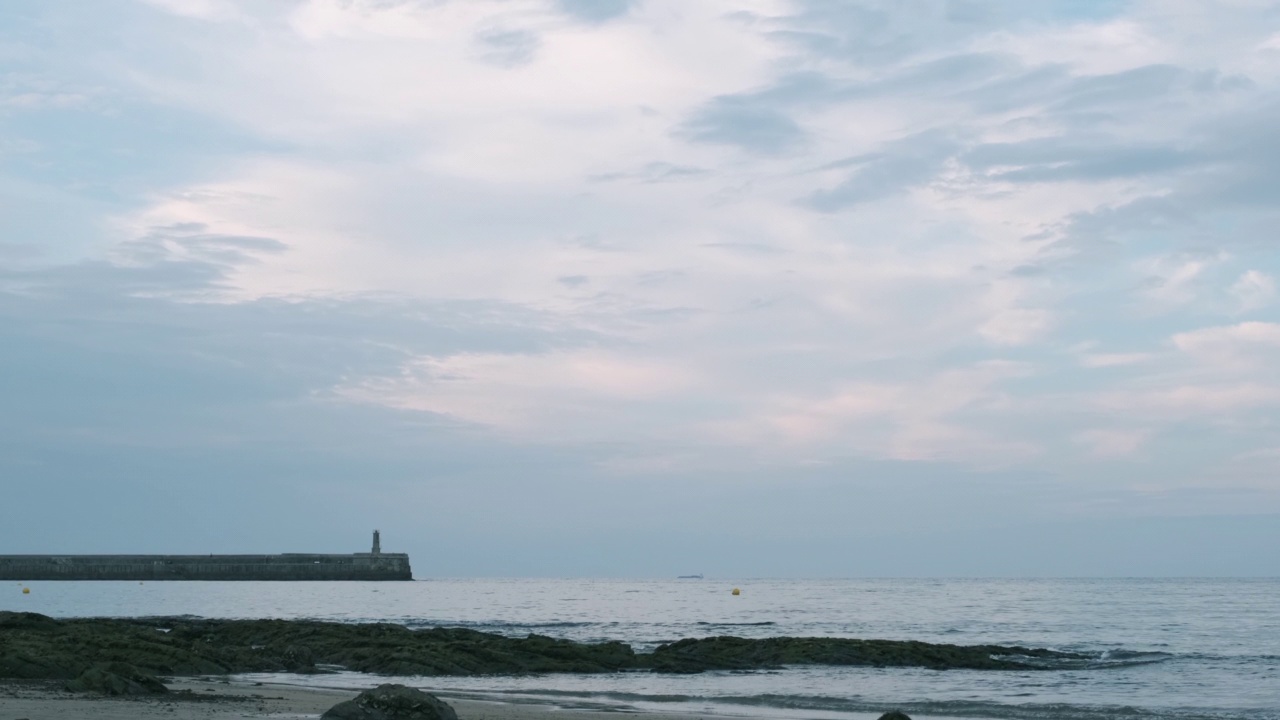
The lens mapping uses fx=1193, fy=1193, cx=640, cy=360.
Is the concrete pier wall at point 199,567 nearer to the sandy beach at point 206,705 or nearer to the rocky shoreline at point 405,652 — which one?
the rocky shoreline at point 405,652

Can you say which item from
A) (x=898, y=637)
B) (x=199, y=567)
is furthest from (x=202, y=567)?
(x=898, y=637)

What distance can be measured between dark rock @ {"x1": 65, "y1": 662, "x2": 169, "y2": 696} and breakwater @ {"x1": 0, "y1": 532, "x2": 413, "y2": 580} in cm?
10395

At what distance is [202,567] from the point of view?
123562mm

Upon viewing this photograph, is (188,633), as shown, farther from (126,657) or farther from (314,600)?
(314,600)

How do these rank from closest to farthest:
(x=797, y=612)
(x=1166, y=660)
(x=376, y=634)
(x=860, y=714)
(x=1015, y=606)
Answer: (x=860, y=714)
(x=376, y=634)
(x=1166, y=660)
(x=797, y=612)
(x=1015, y=606)

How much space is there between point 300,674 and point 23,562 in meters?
111

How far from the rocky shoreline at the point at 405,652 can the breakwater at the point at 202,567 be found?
87170 mm

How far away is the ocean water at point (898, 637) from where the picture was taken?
77.7 feet

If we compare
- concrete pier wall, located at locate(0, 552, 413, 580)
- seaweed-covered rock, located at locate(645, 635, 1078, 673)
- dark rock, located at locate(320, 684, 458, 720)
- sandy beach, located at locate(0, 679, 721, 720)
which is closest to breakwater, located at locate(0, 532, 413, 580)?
concrete pier wall, located at locate(0, 552, 413, 580)

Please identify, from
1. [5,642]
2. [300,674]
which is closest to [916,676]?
[300,674]

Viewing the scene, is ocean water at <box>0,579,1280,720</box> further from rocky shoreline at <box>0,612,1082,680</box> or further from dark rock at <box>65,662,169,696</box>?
dark rock at <box>65,662,169,696</box>

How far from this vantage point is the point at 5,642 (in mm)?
25219

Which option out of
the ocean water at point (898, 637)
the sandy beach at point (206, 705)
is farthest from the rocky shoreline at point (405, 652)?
the sandy beach at point (206, 705)

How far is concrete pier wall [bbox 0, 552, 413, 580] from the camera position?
119 metres
